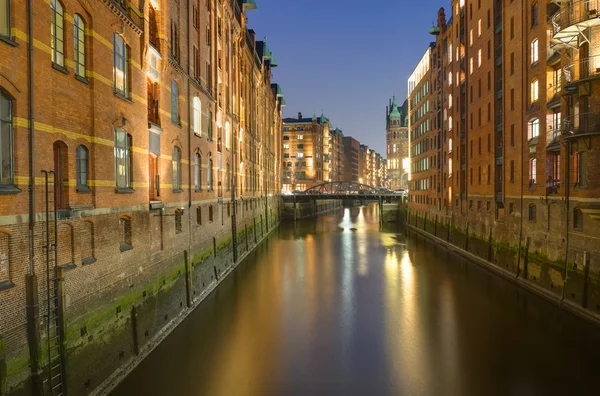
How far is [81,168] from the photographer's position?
38.1 feet

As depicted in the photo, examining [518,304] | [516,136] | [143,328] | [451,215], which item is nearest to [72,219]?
[143,328]

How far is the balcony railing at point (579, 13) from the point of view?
55.8ft

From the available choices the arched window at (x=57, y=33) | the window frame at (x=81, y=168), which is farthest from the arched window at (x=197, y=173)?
the arched window at (x=57, y=33)

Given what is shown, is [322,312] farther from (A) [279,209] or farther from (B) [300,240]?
(A) [279,209]

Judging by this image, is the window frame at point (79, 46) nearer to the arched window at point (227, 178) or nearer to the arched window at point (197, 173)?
the arched window at point (197, 173)

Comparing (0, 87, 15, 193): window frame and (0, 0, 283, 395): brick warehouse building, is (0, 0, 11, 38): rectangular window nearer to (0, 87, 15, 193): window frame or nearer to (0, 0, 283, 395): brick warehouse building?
(0, 0, 283, 395): brick warehouse building

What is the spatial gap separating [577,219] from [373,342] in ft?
37.1

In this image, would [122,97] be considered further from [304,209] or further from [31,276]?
[304,209]

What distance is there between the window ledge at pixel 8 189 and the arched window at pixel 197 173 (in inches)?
556

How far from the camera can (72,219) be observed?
10688 millimetres

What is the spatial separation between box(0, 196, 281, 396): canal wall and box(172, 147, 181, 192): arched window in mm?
1010

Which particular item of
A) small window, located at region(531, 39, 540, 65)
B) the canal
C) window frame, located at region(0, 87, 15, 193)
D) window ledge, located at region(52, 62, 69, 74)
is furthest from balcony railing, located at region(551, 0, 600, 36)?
window frame, located at region(0, 87, 15, 193)

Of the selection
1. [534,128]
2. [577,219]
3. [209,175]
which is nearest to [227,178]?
[209,175]

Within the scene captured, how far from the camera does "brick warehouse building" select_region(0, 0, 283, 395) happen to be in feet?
28.7
